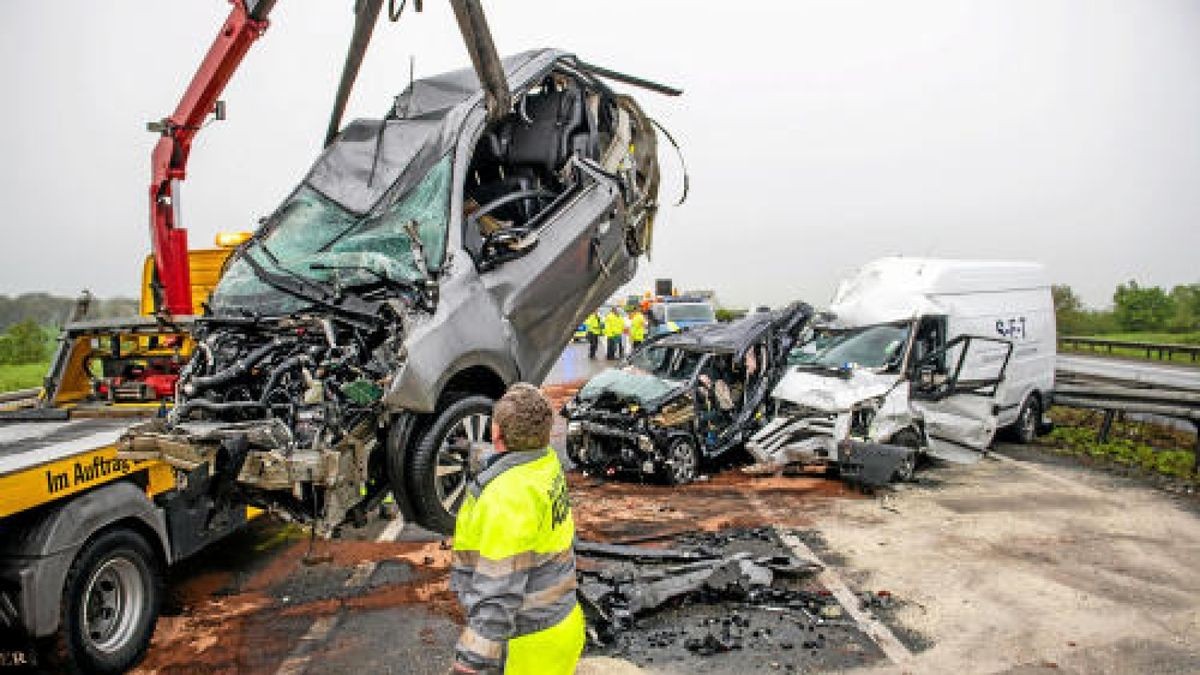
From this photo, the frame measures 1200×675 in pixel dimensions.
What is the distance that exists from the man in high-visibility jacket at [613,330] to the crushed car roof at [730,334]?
12830 millimetres

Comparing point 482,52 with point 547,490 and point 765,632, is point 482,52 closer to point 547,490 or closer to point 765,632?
point 547,490

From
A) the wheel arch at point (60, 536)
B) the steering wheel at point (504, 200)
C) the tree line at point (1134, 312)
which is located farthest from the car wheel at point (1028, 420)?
the tree line at point (1134, 312)

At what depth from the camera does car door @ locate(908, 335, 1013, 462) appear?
9.77 m

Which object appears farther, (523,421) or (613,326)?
(613,326)

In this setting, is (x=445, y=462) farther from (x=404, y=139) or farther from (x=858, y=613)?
(x=858, y=613)

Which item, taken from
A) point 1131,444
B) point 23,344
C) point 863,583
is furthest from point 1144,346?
point 23,344

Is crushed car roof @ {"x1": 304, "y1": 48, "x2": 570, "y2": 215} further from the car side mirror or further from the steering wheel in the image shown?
the car side mirror

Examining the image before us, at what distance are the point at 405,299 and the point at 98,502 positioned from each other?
6.55ft

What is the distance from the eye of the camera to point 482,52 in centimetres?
520

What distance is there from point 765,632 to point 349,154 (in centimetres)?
439

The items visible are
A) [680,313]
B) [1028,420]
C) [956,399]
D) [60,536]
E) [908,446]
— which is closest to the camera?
Answer: [60,536]

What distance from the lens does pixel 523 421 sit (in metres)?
2.75

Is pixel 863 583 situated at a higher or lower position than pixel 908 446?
lower

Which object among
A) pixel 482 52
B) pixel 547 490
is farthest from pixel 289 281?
pixel 547 490
